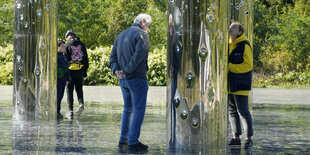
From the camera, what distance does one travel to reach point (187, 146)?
7.13 metres

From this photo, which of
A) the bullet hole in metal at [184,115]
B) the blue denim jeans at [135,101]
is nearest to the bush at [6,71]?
the blue denim jeans at [135,101]

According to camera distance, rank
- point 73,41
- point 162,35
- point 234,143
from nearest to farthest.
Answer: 1. point 234,143
2. point 73,41
3. point 162,35

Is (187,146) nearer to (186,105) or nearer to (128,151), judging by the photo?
(186,105)

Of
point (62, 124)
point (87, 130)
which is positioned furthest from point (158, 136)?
point (62, 124)

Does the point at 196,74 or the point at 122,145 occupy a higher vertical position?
the point at 196,74

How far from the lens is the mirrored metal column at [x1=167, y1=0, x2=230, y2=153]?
7012 mm

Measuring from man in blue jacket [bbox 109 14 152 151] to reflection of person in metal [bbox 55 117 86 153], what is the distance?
0.60 metres

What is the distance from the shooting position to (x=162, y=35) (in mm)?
42531

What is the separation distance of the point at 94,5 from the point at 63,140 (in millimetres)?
43320

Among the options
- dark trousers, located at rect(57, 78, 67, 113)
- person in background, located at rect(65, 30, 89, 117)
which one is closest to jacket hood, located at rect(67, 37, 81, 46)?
person in background, located at rect(65, 30, 89, 117)

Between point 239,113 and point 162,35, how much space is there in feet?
111

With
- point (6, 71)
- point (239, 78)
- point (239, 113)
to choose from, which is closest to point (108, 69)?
point (6, 71)

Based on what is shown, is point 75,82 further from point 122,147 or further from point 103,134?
point 122,147

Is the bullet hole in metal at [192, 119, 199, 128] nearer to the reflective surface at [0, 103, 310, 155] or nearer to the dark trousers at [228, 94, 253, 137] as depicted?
the reflective surface at [0, 103, 310, 155]
